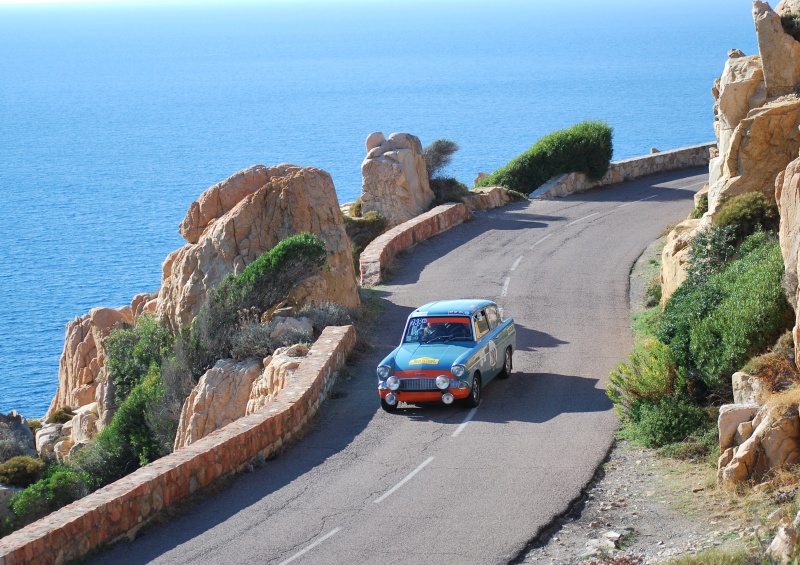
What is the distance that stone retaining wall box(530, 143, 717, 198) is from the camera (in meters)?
41.9

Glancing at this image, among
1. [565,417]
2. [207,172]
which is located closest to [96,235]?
[207,172]

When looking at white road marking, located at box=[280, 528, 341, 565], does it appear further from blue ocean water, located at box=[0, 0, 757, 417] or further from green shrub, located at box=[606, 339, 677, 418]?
blue ocean water, located at box=[0, 0, 757, 417]

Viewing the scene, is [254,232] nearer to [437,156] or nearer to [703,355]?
[703,355]

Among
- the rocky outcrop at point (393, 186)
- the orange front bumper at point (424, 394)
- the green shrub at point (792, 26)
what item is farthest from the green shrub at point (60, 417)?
the green shrub at point (792, 26)

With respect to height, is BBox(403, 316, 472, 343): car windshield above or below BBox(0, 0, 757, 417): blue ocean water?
below

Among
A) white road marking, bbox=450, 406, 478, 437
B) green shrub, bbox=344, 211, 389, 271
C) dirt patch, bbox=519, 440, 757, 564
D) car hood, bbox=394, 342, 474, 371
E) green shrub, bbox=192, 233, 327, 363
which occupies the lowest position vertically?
dirt patch, bbox=519, 440, 757, 564

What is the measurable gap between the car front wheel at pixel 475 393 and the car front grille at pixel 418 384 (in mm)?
686

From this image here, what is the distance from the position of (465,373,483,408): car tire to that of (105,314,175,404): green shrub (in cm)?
1040

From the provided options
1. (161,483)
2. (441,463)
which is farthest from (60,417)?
(441,463)

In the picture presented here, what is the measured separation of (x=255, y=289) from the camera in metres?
24.3

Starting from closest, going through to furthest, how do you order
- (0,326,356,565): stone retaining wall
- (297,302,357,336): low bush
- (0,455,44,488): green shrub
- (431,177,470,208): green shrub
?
(0,326,356,565): stone retaining wall < (297,302,357,336): low bush < (0,455,44,488): green shrub < (431,177,470,208): green shrub

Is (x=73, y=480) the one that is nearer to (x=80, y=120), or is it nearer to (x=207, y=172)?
(x=207, y=172)

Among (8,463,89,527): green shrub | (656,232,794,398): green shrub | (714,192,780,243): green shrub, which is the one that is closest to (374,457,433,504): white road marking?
(656,232,794,398): green shrub

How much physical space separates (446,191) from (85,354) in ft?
47.9
